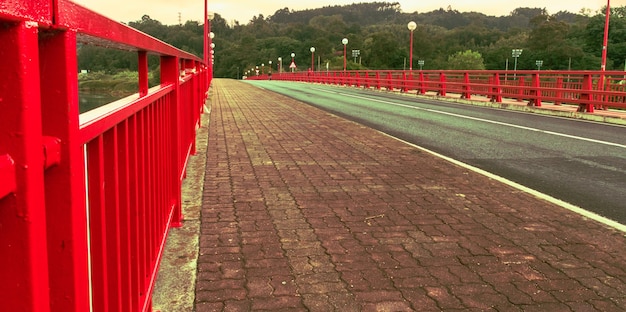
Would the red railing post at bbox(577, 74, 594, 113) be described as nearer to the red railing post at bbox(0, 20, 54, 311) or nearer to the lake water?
the lake water

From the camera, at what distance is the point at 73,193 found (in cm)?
137

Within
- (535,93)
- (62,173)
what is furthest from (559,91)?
(62,173)

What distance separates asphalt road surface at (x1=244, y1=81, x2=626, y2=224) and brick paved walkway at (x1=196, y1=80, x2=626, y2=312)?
2.76ft

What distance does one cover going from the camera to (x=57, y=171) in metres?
1.34

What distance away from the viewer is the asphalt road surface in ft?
21.4

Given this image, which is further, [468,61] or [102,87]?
[468,61]

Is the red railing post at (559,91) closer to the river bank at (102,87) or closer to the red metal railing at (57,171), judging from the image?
the river bank at (102,87)

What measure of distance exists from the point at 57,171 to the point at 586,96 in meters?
17.9

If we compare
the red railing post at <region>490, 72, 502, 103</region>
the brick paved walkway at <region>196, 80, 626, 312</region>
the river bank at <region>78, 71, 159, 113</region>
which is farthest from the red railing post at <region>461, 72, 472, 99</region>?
the river bank at <region>78, 71, 159, 113</region>

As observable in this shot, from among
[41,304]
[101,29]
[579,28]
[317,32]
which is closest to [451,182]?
[101,29]

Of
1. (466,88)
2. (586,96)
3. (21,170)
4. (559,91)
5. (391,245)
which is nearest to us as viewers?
(21,170)

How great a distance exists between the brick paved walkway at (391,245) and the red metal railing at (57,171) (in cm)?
127

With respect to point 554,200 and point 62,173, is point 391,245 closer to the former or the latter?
point 554,200

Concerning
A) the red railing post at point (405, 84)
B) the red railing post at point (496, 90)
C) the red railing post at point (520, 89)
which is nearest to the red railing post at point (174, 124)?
the red railing post at point (520, 89)
